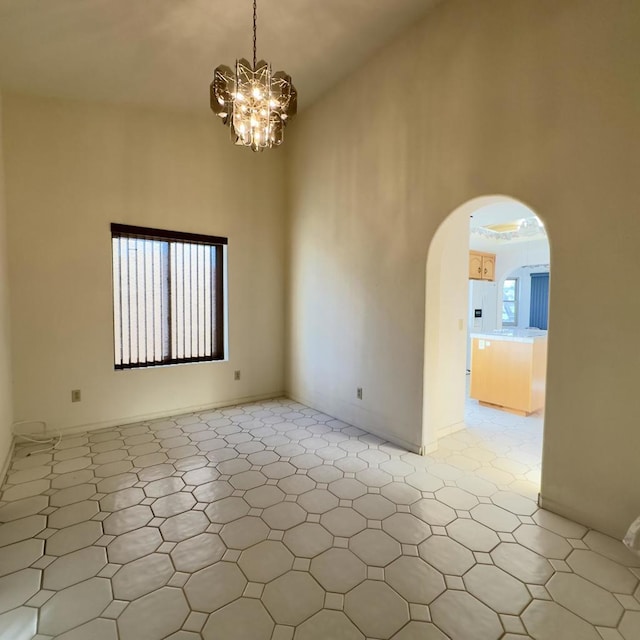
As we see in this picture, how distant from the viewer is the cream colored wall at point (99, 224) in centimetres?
332

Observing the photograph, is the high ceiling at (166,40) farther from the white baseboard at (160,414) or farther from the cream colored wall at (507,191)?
the white baseboard at (160,414)

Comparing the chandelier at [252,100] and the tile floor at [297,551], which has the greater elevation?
the chandelier at [252,100]

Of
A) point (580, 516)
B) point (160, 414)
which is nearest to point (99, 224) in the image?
point (160, 414)

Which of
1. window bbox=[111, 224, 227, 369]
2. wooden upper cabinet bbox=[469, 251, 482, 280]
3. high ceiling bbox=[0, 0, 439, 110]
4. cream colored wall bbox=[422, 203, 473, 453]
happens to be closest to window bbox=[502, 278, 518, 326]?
wooden upper cabinet bbox=[469, 251, 482, 280]

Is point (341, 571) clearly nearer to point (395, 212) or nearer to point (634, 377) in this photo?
point (634, 377)

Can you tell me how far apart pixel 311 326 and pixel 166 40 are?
117 inches

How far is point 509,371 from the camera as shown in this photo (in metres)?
4.45

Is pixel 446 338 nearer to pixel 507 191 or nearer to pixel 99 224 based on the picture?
pixel 507 191

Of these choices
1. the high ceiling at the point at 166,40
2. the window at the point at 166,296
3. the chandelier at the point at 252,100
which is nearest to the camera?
the chandelier at the point at 252,100

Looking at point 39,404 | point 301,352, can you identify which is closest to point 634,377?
point 301,352

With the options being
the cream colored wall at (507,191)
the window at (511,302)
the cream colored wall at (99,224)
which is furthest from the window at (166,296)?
the window at (511,302)

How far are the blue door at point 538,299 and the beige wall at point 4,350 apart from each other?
32.9ft

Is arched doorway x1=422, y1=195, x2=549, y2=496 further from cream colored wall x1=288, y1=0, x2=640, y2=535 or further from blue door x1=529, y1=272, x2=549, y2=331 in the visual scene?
blue door x1=529, y1=272, x2=549, y2=331

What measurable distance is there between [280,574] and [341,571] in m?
0.30
